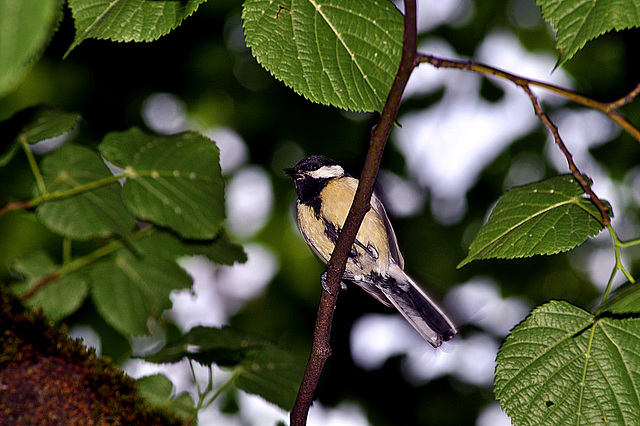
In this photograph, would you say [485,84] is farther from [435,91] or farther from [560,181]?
[560,181]

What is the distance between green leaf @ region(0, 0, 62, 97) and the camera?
21.8 inches

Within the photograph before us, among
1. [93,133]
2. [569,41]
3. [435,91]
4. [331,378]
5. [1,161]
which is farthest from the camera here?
[435,91]

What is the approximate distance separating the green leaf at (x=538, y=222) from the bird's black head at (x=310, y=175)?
1402mm

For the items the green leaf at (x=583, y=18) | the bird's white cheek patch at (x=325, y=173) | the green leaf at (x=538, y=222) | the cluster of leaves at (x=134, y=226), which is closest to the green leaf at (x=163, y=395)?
the cluster of leaves at (x=134, y=226)

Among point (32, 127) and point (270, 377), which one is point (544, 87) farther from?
point (32, 127)

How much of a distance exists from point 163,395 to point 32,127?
1316 millimetres

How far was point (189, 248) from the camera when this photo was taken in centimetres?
277

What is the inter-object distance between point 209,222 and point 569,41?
1.53 metres

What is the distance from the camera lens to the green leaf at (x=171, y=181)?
7.43 feet

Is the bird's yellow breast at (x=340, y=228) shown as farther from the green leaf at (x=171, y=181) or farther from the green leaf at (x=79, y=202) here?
the green leaf at (x=79, y=202)

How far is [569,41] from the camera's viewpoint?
138cm

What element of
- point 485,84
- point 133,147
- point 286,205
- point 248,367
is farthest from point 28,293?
point 485,84

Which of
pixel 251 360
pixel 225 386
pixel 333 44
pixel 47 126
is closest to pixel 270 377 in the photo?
pixel 251 360

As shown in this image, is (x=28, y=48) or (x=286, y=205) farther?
(x=286, y=205)
